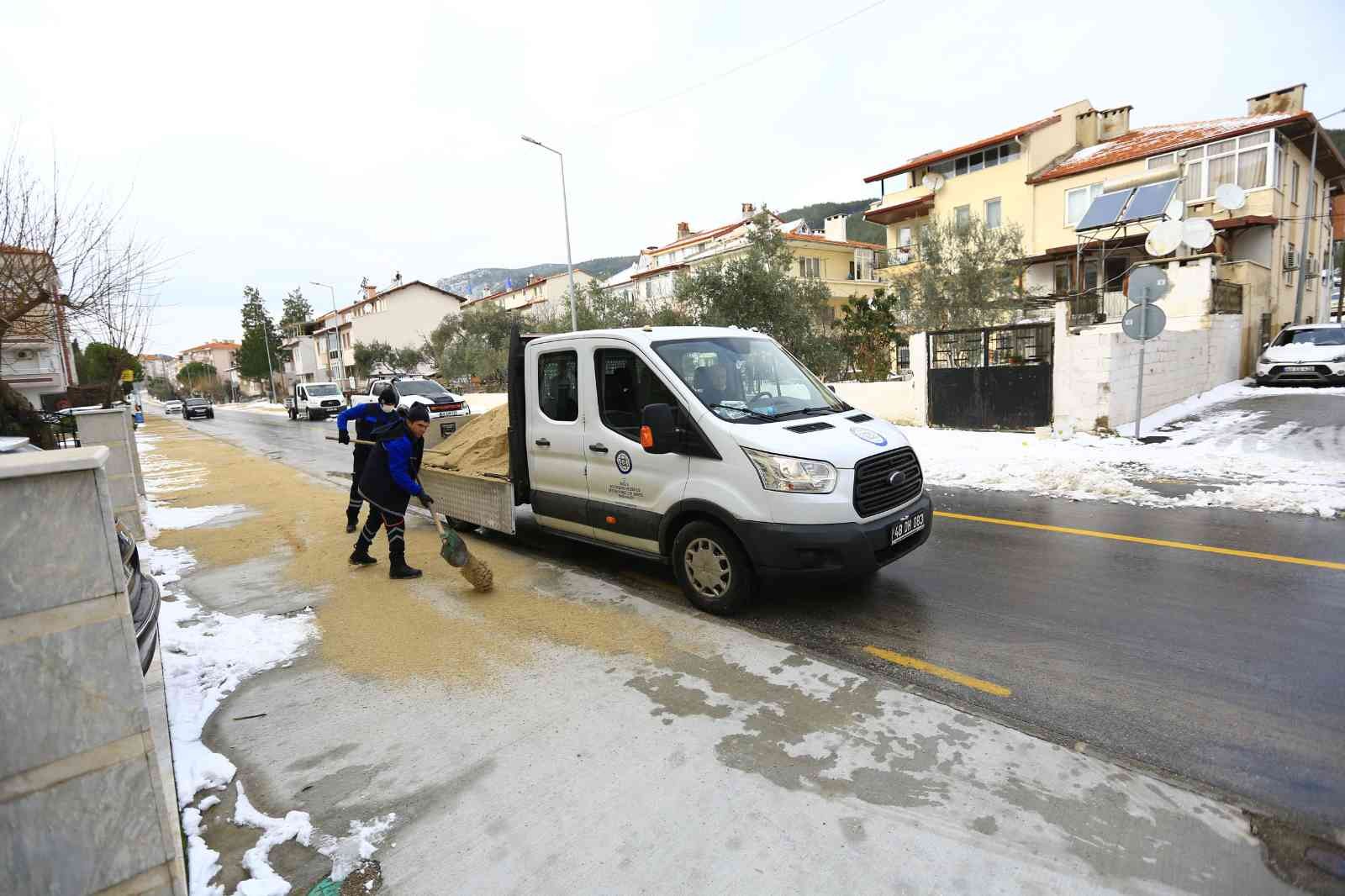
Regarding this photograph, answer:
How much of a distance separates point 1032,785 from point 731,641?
6.32 ft

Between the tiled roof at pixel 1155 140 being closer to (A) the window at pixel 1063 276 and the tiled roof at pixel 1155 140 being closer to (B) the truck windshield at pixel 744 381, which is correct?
(A) the window at pixel 1063 276

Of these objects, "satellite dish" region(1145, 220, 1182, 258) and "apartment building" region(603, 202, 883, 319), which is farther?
"apartment building" region(603, 202, 883, 319)

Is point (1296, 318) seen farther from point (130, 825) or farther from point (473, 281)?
point (473, 281)

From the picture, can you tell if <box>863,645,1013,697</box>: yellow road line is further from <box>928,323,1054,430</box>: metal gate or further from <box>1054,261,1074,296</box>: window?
<box>1054,261,1074,296</box>: window

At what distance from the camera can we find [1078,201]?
27.3m

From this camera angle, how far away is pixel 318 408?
33.3 metres

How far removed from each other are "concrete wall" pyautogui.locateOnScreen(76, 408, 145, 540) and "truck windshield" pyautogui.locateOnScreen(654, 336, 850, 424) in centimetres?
685

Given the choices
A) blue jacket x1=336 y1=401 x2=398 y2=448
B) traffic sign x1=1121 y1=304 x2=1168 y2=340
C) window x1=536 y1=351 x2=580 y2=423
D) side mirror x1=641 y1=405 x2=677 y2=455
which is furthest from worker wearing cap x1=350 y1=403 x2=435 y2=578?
traffic sign x1=1121 y1=304 x2=1168 y2=340

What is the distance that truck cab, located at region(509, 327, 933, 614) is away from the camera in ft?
14.6

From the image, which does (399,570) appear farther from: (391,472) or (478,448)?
(478,448)

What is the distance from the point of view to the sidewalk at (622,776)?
246 cm

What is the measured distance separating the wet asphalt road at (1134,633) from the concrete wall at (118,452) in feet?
15.7

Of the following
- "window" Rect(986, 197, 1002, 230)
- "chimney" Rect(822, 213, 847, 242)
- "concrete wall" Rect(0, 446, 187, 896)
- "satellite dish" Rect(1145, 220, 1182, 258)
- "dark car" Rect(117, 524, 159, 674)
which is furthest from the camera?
"chimney" Rect(822, 213, 847, 242)

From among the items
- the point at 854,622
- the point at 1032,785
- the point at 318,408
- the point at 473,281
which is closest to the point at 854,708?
the point at 1032,785
